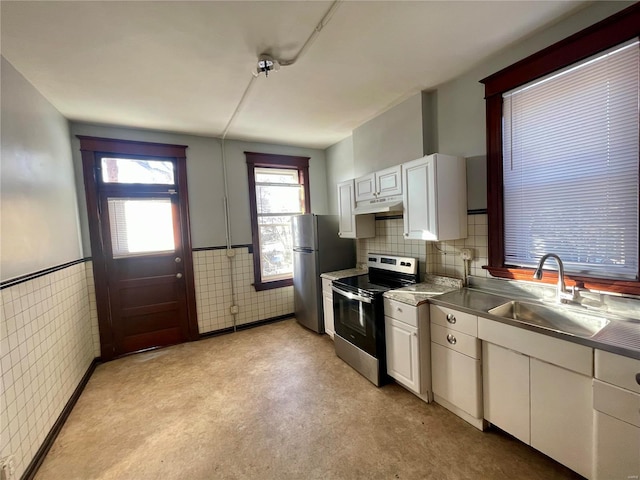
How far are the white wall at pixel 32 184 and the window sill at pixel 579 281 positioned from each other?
330 cm

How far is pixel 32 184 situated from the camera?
1.97 m

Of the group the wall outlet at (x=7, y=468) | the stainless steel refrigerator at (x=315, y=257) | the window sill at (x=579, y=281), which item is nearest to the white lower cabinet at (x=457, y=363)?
the window sill at (x=579, y=281)

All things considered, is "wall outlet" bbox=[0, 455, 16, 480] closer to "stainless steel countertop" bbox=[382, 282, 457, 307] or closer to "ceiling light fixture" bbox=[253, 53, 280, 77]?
"stainless steel countertop" bbox=[382, 282, 457, 307]

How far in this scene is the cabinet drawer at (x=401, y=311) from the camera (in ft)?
6.76

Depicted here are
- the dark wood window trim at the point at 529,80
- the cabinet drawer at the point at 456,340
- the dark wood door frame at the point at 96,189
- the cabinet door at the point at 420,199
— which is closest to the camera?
the dark wood window trim at the point at 529,80

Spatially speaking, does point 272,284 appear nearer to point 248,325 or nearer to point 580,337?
point 248,325

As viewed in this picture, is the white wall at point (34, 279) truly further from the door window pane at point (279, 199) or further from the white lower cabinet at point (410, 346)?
the white lower cabinet at point (410, 346)

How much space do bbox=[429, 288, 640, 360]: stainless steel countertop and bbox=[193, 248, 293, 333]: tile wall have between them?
2577 mm

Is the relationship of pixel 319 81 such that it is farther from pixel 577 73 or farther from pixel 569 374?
pixel 569 374

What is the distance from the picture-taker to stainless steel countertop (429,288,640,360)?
122 cm

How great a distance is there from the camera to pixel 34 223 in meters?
1.94

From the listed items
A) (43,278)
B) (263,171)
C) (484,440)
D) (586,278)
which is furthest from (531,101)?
(43,278)

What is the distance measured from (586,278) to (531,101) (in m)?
1.26

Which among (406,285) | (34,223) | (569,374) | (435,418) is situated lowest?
(435,418)
